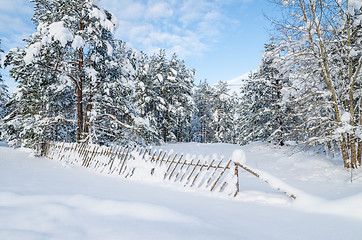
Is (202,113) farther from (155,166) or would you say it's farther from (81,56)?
(155,166)

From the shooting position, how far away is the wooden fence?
5.28 m

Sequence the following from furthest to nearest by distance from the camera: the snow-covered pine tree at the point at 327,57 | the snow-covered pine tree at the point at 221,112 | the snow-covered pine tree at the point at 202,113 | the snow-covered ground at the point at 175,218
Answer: the snow-covered pine tree at the point at 202,113 → the snow-covered pine tree at the point at 221,112 → the snow-covered pine tree at the point at 327,57 → the snow-covered ground at the point at 175,218

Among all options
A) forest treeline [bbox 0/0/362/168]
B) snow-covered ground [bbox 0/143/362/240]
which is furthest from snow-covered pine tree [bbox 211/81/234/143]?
snow-covered ground [bbox 0/143/362/240]

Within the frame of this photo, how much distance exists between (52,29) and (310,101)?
12.4 m

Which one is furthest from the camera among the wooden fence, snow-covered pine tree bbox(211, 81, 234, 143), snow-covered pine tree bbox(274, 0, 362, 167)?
snow-covered pine tree bbox(211, 81, 234, 143)

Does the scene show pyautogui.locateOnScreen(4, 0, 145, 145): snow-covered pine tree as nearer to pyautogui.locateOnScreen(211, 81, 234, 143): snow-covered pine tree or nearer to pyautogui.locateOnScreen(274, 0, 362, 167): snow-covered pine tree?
pyautogui.locateOnScreen(274, 0, 362, 167): snow-covered pine tree

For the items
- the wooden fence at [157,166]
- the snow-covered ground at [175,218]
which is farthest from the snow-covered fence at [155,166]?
the snow-covered ground at [175,218]

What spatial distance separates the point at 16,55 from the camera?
1084cm

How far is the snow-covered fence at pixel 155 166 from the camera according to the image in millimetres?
5344

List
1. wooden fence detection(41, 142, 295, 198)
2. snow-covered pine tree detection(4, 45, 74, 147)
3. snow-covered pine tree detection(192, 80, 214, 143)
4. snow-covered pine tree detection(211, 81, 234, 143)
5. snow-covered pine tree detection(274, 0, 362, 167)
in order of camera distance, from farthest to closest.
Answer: snow-covered pine tree detection(192, 80, 214, 143) < snow-covered pine tree detection(211, 81, 234, 143) < snow-covered pine tree detection(4, 45, 74, 147) < snow-covered pine tree detection(274, 0, 362, 167) < wooden fence detection(41, 142, 295, 198)

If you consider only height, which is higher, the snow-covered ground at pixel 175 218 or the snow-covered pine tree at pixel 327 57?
the snow-covered pine tree at pixel 327 57

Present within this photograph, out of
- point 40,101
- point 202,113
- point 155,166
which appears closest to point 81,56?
point 40,101

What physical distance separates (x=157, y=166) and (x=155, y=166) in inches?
3.5

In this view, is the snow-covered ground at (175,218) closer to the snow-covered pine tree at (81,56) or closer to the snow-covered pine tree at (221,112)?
the snow-covered pine tree at (81,56)
